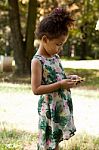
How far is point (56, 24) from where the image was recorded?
13.3 feet

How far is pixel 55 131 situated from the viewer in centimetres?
419

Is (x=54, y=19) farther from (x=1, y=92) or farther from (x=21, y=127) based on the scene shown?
(x=1, y=92)

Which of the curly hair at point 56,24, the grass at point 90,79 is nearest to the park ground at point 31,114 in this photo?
the grass at point 90,79

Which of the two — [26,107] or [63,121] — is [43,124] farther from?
[26,107]

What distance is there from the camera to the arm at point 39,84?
13.1 feet

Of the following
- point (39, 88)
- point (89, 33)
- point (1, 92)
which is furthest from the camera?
point (89, 33)

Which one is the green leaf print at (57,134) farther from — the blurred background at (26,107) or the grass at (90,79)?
the grass at (90,79)

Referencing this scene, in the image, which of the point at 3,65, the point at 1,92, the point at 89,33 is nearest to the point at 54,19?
the point at 1,92

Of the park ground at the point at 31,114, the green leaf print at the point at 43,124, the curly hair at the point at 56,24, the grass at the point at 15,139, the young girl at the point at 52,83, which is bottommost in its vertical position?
the park ground at the point at 31,114

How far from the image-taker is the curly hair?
13.3 feet

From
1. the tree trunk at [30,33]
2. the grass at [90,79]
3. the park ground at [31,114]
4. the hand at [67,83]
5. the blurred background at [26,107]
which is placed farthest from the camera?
the tree trunk at [30,33]

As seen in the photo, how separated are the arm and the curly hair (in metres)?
0.27

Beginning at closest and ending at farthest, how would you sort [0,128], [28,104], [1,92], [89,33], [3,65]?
1. [0,128]
2. [28,104]
3. [1,92]
4. [3,65]
5. [89,33]

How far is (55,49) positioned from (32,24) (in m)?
15.2
